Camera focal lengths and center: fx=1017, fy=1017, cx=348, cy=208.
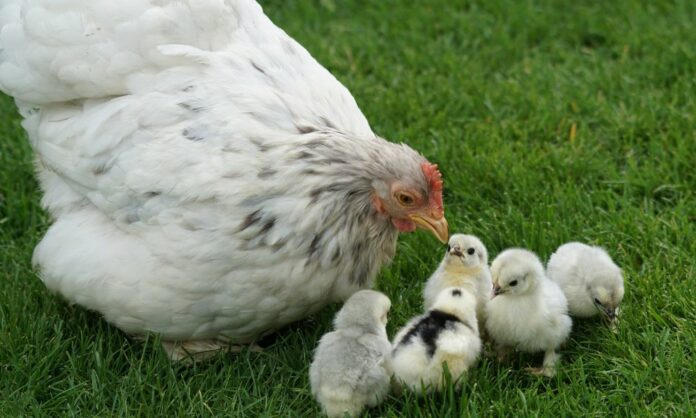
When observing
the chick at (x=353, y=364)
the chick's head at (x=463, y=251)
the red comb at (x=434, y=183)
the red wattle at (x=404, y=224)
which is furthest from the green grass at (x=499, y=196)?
the red comb at (x=434, y=183)

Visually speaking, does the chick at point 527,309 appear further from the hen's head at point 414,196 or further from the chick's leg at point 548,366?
the hen's head at point 414,196

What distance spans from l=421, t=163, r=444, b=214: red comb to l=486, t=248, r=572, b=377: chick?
322mm

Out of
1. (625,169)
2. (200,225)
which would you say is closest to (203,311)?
(200,225)

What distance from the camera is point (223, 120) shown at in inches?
154

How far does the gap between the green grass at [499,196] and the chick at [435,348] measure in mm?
110

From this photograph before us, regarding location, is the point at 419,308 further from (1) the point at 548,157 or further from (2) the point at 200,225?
(1) the point at 548,157

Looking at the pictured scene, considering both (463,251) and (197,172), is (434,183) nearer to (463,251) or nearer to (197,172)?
(463,251)

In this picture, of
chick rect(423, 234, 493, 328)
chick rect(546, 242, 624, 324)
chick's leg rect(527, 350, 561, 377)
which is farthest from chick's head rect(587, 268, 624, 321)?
chick rect(423, 234, 493, 328)

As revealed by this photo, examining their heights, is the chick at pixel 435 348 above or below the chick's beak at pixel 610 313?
above

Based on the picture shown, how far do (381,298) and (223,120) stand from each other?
0.92m

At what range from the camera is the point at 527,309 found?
12.4 ft

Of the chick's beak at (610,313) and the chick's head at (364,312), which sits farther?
the chick's beak at (610,313)

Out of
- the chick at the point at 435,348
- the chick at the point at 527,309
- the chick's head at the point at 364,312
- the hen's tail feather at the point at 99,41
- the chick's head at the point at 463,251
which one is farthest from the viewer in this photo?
the hen's tail feather at the point at 99,41

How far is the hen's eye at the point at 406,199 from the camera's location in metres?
3.73
